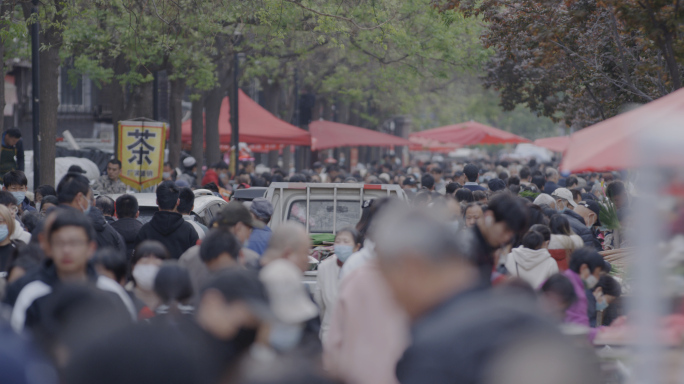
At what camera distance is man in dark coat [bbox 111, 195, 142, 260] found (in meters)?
8.11

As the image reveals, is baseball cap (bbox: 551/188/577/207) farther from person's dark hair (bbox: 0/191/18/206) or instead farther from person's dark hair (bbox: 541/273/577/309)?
person's dark hair (bbox: 0/191/18/206)

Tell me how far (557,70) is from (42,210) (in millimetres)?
9847

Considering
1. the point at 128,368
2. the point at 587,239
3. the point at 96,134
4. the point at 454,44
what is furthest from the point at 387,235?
the point at 96,134

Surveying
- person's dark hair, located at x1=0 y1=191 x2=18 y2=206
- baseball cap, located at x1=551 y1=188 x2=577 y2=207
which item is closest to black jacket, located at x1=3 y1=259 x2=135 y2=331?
person's dark hair, located at x1=0 y1=191 x2=18 y2=206

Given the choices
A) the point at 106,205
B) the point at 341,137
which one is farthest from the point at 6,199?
the point at 341,137

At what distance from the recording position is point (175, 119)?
20.7m

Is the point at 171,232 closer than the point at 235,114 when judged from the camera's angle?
Yes

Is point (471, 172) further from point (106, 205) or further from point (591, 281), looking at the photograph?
point (591, 281)

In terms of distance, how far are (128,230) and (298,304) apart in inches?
181

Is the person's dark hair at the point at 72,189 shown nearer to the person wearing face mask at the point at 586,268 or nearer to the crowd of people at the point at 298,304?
the crowd of people at the point at 298,304

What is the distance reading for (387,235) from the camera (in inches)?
119

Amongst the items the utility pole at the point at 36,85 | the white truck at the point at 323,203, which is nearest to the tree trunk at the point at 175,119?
the utility pole at the point at 36,85

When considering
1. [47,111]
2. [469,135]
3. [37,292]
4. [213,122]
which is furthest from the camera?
[469,135]

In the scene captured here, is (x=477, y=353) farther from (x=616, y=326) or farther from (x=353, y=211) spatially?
(x=353, y=211)
